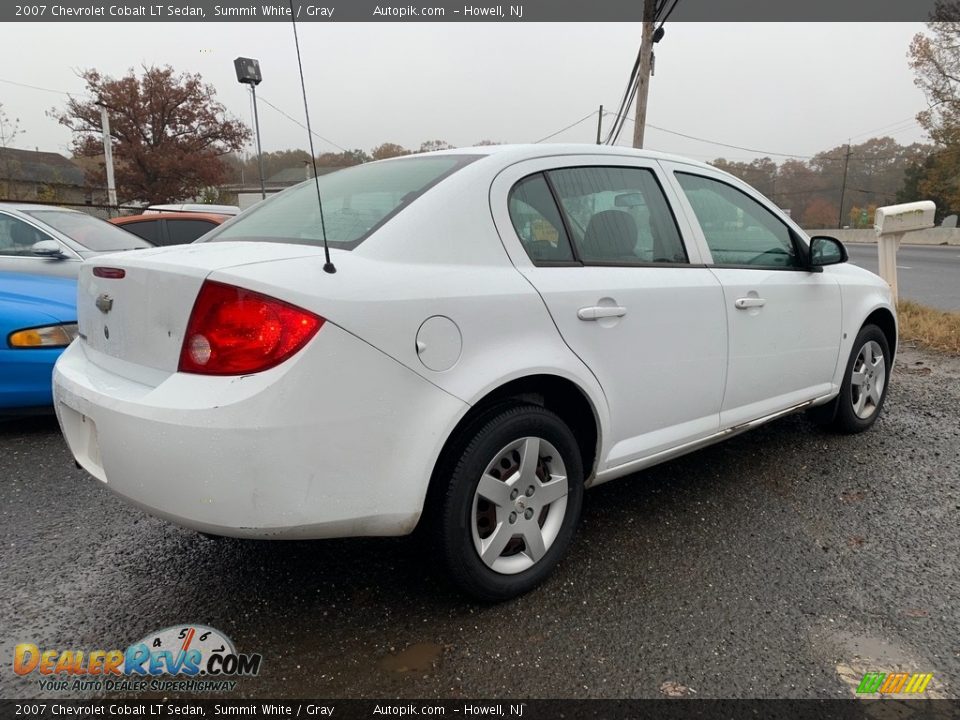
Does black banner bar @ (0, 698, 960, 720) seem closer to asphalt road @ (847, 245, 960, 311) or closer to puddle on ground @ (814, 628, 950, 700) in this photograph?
puddle on ground @ (814, 628, 950, 700)

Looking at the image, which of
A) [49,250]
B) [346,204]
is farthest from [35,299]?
[346,204]

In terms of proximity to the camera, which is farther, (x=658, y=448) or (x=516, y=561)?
(x=658, y=448)

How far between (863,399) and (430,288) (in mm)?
3222

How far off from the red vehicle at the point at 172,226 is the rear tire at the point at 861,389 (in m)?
8.49

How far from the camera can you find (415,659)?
77.1 inches

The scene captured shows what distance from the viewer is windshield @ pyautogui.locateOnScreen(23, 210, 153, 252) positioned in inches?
227

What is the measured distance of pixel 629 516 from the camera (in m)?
2.91

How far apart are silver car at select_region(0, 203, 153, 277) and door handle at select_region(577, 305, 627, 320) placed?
458 cm

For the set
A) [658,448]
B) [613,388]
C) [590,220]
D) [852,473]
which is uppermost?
[590,220]

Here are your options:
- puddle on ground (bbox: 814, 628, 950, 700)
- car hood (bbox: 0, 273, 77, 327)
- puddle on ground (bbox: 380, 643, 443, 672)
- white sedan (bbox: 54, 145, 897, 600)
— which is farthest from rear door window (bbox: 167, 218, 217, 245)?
puddle on ground (bbox: 814, 628, 950, 700)

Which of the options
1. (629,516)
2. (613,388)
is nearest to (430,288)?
(613,388)

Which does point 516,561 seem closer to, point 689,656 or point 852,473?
point 689,656

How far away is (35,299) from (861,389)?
5.08 meters

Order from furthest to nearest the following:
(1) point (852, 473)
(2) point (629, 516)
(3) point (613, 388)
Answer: (1) point (852, 473), (2) point (629, 516), (3) point (613, 388)
